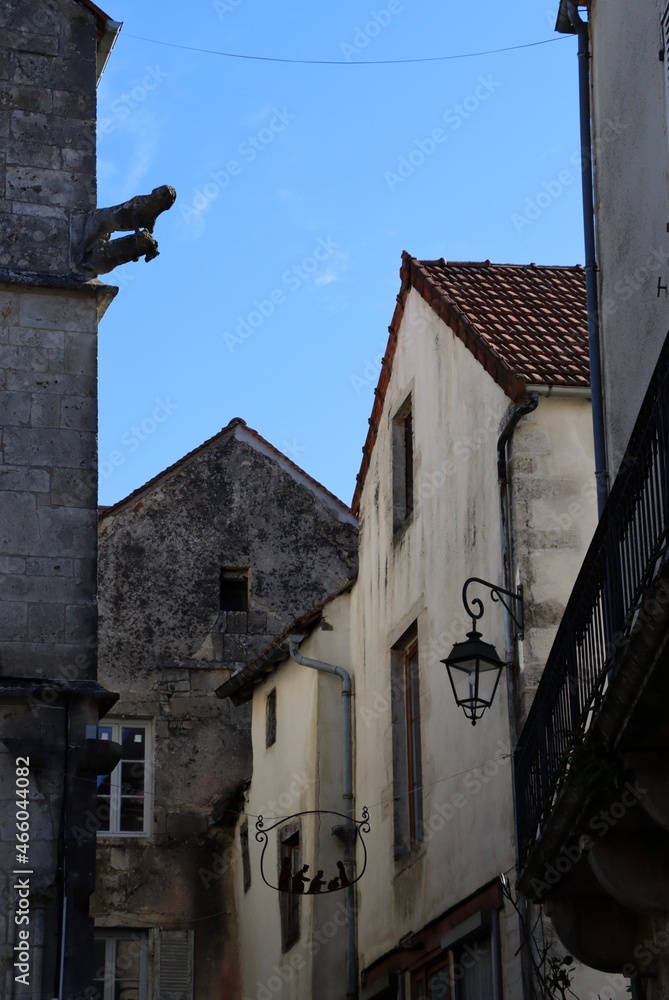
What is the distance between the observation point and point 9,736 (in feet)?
32.8

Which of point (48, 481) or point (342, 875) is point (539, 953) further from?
point (342, 875)

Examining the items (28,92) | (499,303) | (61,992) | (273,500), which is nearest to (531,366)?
(499,303)

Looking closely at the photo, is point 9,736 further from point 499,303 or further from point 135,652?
point 135,652

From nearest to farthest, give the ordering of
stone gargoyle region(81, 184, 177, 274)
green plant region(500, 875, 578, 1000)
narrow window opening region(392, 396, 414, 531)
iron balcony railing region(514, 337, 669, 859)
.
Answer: iron balcony railing region(514, 337, 669, 859) → green plant region(500, 875, 578, 1000) → stone gargoyle region(81, 184, 177, 274) → narrow window opening region(392, 396, 414, 531)

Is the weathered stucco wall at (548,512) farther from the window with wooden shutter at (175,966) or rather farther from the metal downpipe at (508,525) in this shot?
the window with wooden shutter at (175,966)

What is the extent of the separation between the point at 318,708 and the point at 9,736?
7.01 metres

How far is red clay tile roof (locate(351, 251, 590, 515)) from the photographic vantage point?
1277 centimetres

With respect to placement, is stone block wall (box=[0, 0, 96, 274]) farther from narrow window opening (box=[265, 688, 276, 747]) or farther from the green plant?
narrow window opening (box=[265, 688, 276, 747])

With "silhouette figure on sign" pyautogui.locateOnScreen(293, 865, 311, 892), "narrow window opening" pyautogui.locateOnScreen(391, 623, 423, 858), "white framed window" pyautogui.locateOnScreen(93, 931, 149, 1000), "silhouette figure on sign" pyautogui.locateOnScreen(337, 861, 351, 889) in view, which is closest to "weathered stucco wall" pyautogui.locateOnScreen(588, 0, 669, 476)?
"narrow window opening" pyautogui.locateOnScreen(391, 623, 423, 858)

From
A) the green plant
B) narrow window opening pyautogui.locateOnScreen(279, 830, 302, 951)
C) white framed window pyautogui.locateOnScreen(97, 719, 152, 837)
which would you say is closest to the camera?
the green plant

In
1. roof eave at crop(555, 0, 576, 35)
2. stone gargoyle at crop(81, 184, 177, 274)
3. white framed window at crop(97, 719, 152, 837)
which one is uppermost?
roof eave at crop(555, 0, 576, 35)

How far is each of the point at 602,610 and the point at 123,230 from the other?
4450 mm

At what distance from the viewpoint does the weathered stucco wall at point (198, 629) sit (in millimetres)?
19016

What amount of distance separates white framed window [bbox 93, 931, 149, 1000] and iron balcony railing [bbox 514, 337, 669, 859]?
9395 mm
